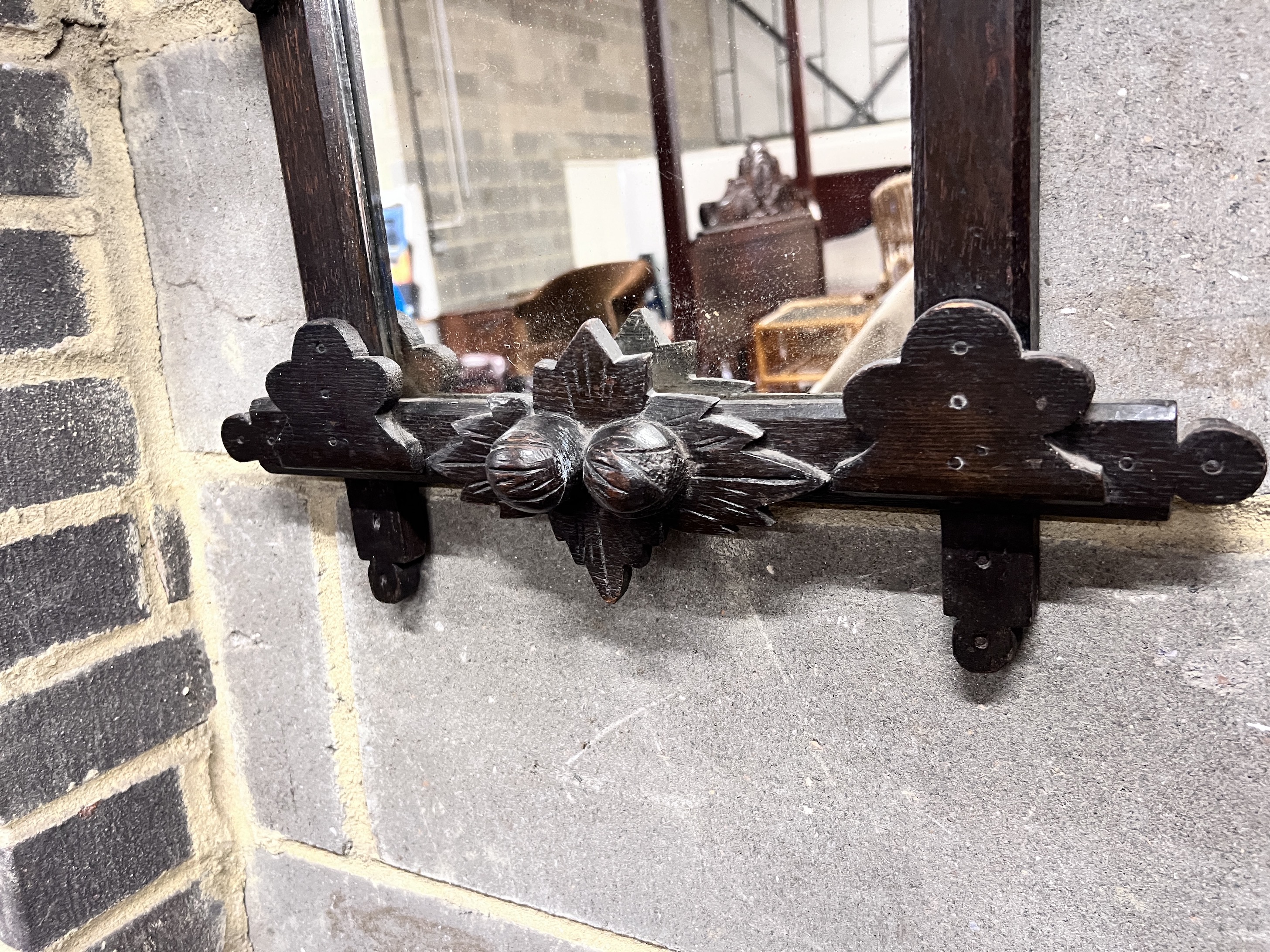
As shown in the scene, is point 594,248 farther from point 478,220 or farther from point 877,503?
point 877,503

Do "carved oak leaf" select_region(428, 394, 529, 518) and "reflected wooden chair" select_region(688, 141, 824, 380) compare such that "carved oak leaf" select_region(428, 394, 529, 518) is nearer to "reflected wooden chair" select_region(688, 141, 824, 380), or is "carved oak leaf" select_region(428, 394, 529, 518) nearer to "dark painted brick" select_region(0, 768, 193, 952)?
"reflected wooden chair" select_region(688, 141, 824, 380)

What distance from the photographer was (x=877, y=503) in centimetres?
48

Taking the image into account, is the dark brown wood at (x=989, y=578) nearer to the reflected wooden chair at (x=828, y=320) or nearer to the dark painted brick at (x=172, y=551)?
the reflected wooden chair at (x=828, y=320)

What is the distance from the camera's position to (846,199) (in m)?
0.47

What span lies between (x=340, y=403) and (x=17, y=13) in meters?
0.38

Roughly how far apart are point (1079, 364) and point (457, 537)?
17.0 inches

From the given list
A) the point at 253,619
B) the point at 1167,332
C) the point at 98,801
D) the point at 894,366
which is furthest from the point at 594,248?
the point at 98,801

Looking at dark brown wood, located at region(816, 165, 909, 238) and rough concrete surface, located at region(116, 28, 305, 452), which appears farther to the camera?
rough concrete surface, located at region(116, 28, 305, 452)

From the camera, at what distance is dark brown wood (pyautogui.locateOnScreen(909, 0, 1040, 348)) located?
402 millimetres

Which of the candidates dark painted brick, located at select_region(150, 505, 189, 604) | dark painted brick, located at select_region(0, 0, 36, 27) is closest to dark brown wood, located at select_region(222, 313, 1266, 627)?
dark painted brick, located at select_region(150, 505, 189, 604)

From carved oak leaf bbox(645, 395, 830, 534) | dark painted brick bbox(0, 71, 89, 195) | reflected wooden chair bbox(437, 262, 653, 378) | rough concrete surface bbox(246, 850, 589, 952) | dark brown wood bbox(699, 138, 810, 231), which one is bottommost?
rough concrete surface bbox(246, 850, 589, 952)

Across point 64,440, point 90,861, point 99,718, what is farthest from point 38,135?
point 90,861

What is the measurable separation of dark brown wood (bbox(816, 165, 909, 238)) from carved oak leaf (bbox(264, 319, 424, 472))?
286mm

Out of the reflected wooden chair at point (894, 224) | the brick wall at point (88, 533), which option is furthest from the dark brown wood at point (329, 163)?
the reflected wooden chair at point (894, 224)
